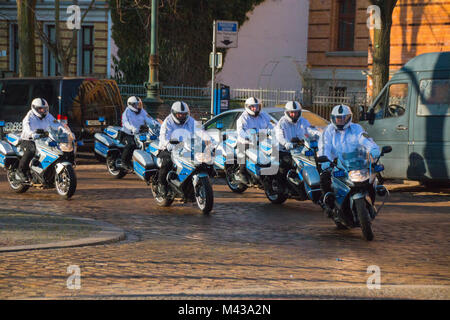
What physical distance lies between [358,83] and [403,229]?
20.8m

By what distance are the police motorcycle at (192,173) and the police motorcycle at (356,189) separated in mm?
2049

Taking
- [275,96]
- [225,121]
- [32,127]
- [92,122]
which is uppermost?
[275,96]

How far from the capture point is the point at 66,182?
1362cm

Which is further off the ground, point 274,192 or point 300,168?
point 300,168

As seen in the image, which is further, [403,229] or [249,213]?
[249,213]

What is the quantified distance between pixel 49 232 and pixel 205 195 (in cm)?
282

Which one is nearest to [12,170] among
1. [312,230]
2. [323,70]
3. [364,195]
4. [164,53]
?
[312,230]

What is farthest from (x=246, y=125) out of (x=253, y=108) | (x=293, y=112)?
(x=293, y=112)

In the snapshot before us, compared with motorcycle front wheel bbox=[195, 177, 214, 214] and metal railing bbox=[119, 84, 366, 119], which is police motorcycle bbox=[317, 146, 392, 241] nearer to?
motorcycle front wheel bbox=[195, 177, 214, 214]

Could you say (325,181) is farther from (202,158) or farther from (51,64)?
(51,64)

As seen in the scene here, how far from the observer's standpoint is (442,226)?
11.3 metres

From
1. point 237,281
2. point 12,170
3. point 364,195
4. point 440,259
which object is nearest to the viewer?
point 237,281
